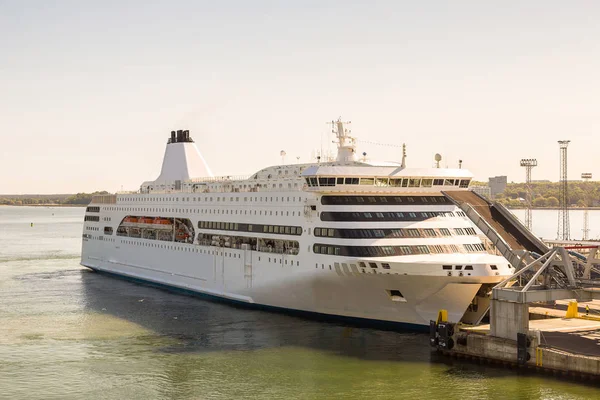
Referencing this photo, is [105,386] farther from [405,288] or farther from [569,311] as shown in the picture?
[569,311]

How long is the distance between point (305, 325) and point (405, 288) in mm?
5622

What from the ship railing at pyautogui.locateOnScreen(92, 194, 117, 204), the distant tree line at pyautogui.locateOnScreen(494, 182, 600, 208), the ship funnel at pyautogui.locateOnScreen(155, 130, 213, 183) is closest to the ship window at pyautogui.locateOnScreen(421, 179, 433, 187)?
the ship funnel at pyautogui.locateOnScreen(155, 130, 213, 183)

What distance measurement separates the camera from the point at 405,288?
3103 cm

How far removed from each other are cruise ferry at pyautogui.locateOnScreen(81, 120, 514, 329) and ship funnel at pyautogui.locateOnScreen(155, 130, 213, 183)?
1019 centimetres

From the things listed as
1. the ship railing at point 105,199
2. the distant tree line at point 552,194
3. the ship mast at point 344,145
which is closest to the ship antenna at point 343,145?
the ship mast at point 344,145

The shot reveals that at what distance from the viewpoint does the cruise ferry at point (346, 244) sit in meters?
30.9

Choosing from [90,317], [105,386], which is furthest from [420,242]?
[90,317]

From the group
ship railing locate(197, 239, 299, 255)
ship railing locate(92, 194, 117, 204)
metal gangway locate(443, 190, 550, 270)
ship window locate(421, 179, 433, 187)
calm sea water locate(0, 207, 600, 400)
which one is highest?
ship window locate(421, 179, 433, 187)

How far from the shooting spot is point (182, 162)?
5494 centimetres

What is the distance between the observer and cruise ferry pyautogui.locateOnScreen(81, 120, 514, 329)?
30922mm

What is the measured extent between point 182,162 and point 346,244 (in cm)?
2572

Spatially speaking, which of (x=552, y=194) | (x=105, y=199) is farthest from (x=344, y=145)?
(x=552, y=194)

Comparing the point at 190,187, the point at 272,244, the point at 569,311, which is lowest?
the point at 569,311

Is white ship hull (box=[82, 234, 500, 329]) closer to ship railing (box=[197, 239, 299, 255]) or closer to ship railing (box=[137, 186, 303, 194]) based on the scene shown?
ship railing (box=[197, 239, 299, 255])
